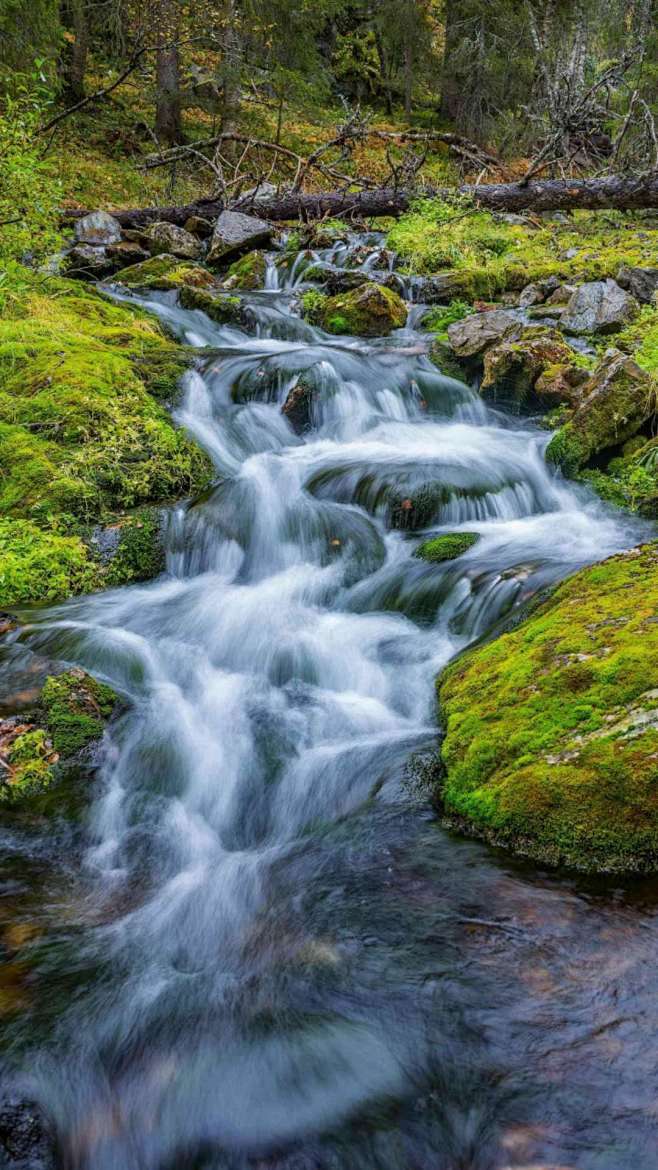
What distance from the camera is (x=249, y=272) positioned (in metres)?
13.2

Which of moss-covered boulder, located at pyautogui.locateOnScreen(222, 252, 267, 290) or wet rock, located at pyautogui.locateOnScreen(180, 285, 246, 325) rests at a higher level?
moss-covered boulder, located at pyautogui.locateOnScreen(222, 252, 267, 290)

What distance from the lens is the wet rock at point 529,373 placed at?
8.73m

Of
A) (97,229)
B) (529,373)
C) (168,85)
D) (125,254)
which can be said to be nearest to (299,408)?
(529,373)

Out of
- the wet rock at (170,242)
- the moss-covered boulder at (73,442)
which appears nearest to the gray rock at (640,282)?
the moss-covered boulder at (73,442)

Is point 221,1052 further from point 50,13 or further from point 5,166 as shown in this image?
point 50,13

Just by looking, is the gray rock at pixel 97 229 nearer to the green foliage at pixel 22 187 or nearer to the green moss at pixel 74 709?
the green foliage at pixel 22 187

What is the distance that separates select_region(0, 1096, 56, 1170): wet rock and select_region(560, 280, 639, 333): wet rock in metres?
10.3

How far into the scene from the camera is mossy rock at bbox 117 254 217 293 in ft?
38.4

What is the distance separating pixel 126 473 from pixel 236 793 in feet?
12.0

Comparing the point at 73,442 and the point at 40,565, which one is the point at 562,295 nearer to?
the point at 73,442

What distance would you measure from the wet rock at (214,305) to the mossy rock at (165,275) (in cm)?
28

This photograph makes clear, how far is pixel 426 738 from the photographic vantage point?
4.10 meters

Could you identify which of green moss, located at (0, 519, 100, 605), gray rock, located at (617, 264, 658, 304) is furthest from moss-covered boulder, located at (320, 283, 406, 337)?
green moss, located at (0, 519, 100, 605)

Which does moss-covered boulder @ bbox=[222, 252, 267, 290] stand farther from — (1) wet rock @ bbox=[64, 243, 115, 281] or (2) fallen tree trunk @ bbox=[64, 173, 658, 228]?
(2) fallen tree trunk @ bbox=[64, 173, 658, 228]
